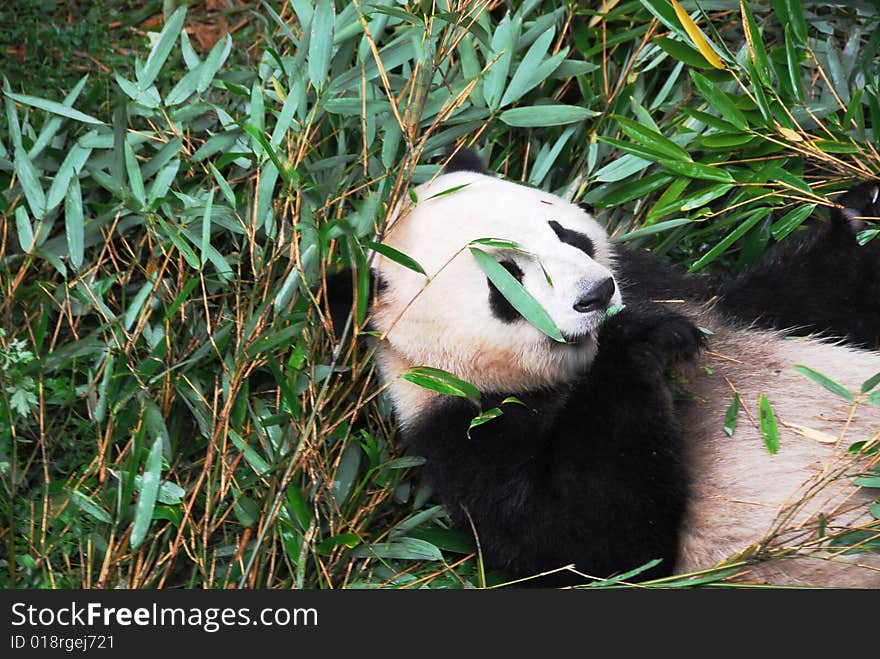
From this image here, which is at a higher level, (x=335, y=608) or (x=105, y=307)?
(x=105, y=307)

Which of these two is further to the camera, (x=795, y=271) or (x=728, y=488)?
(x=795, y=271)

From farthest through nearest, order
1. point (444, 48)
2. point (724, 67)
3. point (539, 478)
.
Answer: point (724, 67) < point (444, 48) < point (539, 478)

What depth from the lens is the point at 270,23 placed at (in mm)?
3492

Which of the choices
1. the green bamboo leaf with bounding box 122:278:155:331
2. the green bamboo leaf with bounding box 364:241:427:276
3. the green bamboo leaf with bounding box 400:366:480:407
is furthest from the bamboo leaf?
the green bamboo leaf with bounding box 122:278:155:331

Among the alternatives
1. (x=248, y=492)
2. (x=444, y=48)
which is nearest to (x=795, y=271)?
(x=444, y=48)

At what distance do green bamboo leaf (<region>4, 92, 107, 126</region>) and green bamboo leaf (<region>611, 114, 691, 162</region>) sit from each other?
151 centimetres

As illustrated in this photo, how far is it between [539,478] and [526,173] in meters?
1.23

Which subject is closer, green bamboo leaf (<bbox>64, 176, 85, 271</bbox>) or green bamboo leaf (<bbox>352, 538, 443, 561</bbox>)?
green bamboo leaf (<bbox>352, 538, 443, 561</bbox>)

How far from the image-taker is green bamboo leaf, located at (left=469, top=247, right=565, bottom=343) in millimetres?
2223

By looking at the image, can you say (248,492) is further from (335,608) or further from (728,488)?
(728,488)

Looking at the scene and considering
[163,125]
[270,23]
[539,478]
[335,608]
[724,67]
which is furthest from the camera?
[270,23]

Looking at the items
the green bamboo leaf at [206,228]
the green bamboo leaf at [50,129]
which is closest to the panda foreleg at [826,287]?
the green bamboo leaf at [206,228]

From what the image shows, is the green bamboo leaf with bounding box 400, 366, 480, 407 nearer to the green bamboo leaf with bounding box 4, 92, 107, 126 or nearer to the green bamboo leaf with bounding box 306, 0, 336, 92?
the green bamboo leaf with bounding box 306, 0, 336, 92

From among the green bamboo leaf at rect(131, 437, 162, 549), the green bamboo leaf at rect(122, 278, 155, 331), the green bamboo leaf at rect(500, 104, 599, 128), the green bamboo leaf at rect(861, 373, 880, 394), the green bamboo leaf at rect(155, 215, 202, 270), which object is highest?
the green bamboo leaf at rect(500, 104, 599, 128)
